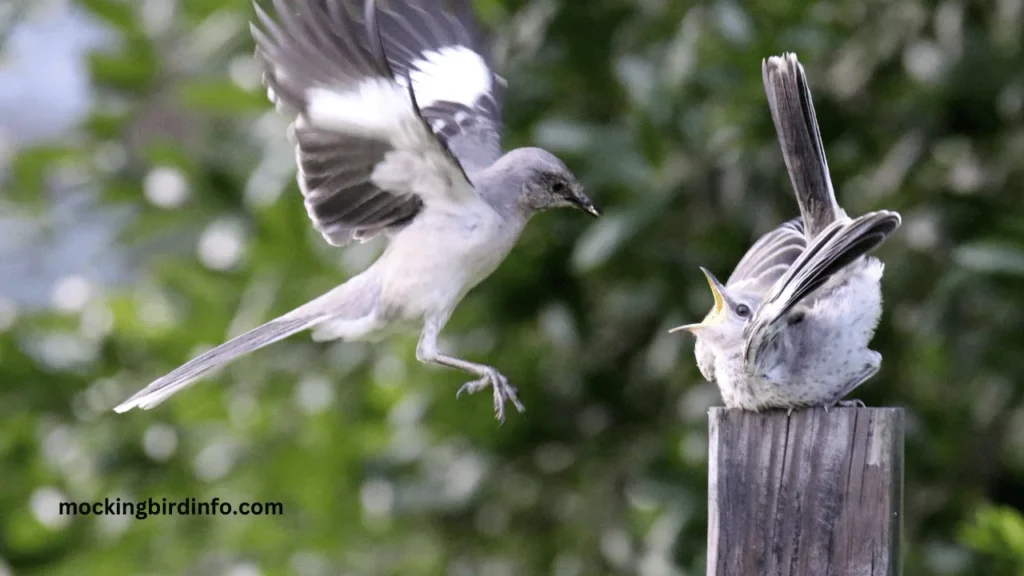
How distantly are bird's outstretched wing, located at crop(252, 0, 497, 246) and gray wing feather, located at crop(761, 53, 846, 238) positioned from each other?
0.67 m

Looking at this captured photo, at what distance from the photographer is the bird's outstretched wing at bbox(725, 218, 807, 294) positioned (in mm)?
2789

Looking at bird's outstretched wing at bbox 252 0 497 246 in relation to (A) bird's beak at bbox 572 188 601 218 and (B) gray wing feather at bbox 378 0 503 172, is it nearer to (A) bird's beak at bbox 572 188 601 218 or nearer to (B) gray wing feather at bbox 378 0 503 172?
(A) bird's beak at bbox 572 188 601 218

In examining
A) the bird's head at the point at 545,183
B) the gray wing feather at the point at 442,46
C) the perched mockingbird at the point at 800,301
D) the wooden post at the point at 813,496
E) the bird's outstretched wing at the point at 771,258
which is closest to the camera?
the wooden post at the point at 813,496

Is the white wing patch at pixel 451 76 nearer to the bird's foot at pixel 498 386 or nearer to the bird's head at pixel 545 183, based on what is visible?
the bird's head at pixel 545 183

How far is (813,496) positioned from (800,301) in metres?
0.43

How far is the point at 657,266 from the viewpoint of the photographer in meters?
4.26

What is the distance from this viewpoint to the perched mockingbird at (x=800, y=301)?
2252mm

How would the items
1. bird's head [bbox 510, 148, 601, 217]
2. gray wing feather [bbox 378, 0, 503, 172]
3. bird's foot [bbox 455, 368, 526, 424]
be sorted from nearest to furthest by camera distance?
bird's foot [bbox 455, 368, 526, 424] < bird's head [bbox 510, 148, 601, 217] < gray wing feather [bbox 378, 0, 503, 172]

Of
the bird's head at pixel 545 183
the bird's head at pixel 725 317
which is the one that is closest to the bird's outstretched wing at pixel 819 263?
the bird's head at pixel 725 317

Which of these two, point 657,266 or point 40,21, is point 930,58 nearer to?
point 657,266

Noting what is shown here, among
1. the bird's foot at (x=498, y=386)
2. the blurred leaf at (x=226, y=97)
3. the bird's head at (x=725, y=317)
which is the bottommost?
the bird's foot at (x=498, y=386)

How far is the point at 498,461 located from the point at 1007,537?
178cm

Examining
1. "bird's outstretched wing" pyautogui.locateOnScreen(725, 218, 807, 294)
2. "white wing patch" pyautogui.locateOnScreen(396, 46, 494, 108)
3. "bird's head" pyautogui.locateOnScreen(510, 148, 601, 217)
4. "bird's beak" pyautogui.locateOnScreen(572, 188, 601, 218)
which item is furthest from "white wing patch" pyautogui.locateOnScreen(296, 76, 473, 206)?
"white wing patch" pyautogui.locateOnScreen(396, 46, 494, 108)

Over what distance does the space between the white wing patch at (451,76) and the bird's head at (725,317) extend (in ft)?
3.99
